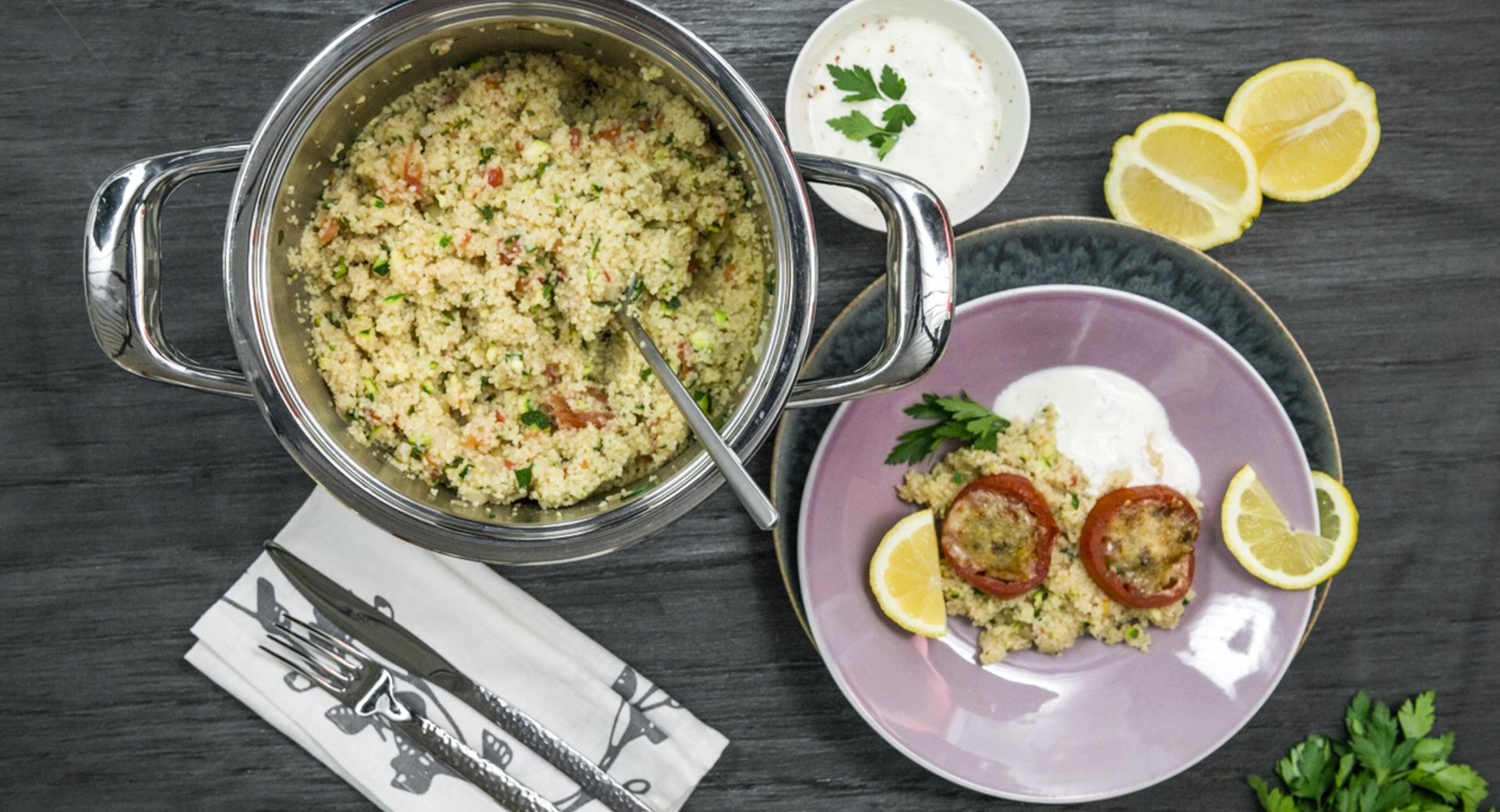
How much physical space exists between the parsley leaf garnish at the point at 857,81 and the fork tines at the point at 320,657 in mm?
1292

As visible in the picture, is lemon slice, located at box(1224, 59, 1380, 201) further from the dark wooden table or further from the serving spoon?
the serving spoon

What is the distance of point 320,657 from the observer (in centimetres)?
180

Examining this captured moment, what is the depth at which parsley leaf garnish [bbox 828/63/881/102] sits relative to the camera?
1771 mm

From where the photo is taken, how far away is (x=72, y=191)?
1.81 metres

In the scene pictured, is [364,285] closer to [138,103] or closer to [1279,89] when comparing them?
[138,103]

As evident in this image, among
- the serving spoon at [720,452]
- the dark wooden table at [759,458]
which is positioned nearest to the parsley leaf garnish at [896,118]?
the dark wooden table at [759,458]

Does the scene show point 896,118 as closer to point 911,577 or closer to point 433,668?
point 911,577

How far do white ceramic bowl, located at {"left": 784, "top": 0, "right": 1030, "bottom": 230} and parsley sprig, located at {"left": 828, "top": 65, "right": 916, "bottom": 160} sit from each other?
4 centimetres

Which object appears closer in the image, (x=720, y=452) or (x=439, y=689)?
A: (x=720, y=452)

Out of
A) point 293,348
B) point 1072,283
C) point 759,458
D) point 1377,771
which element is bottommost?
point 1377,771

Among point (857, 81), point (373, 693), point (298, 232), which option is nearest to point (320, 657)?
point (373, 693)

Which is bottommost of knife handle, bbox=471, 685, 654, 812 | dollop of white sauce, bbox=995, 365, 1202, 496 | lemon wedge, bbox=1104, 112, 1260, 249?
knife handle, bbox=471, 685, 654, 812


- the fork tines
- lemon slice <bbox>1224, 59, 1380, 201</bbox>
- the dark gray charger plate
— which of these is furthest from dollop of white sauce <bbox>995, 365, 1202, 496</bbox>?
the fork tines

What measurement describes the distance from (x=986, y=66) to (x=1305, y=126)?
60 cm
